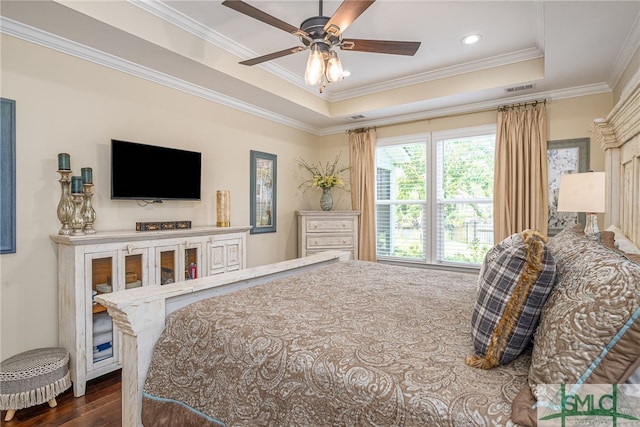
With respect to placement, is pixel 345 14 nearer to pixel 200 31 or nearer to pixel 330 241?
pixel 200 31

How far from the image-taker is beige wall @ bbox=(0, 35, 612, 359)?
7.52ft

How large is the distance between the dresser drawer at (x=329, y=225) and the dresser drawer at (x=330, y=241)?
0.23 feet

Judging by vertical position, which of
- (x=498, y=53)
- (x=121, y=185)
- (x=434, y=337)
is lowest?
(x=434, y=337)

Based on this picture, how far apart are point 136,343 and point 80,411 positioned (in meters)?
1.22

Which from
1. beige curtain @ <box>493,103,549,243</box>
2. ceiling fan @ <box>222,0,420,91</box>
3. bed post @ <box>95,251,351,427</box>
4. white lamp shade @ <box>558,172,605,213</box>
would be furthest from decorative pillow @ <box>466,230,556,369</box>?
beige curtain @ <box>493,103,549,243</box>

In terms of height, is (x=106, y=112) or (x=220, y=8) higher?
(x=220, y=8)

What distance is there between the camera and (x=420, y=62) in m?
3.55

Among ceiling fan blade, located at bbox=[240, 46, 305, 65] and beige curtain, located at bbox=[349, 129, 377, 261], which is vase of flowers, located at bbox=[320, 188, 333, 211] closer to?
beige curtain, located at bbox=[349, 129, 377, 261]

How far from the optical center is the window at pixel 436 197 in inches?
161

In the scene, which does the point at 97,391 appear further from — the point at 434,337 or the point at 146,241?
the point at 434,337

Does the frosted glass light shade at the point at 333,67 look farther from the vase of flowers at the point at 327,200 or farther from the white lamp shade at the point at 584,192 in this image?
the vase of flowers at the point at 327,200

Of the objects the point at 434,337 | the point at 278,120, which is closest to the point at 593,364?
the point at 434,337

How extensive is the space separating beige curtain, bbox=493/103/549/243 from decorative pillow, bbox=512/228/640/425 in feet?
10.1

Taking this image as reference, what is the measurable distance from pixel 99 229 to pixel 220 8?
205cm
